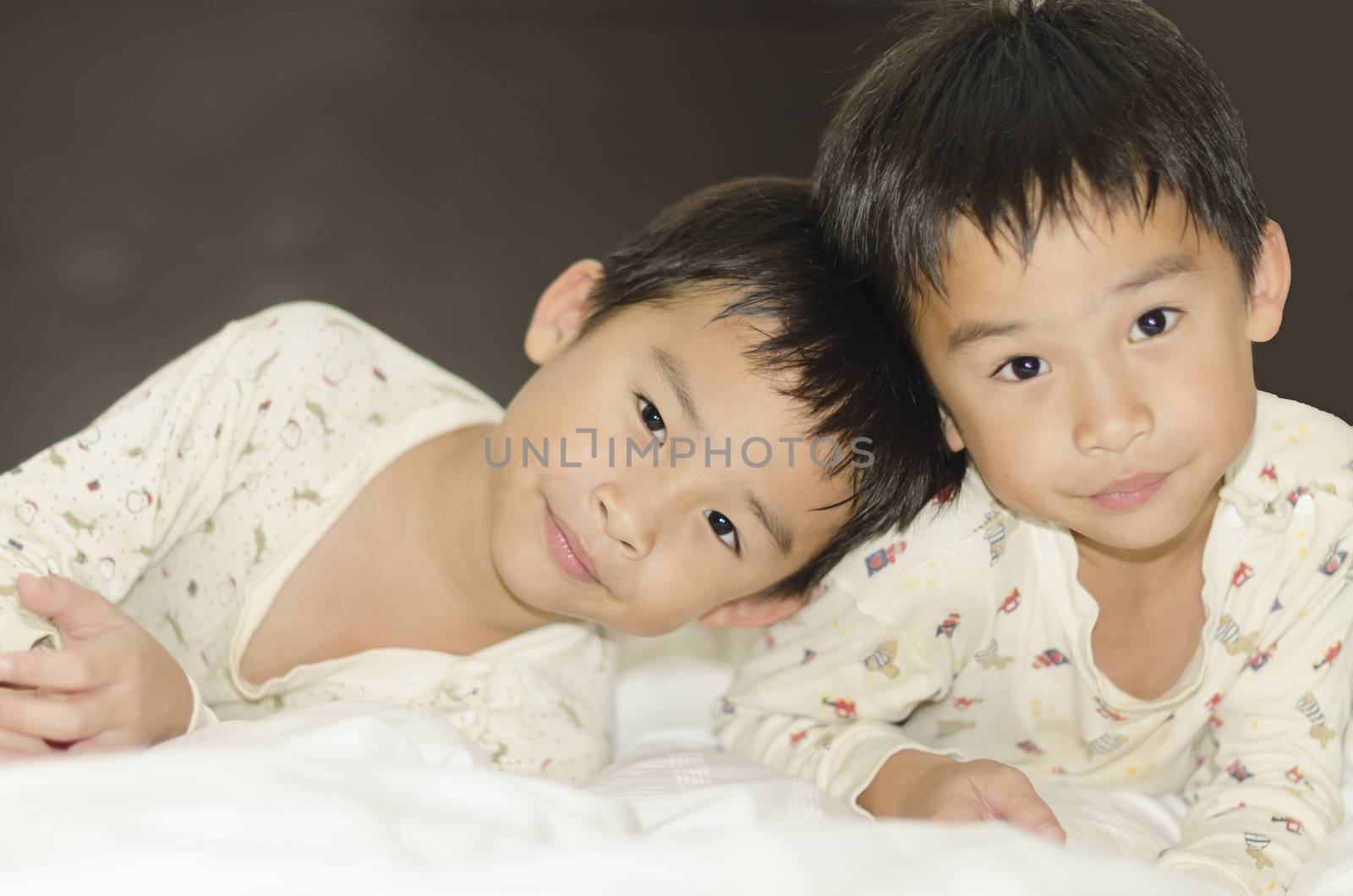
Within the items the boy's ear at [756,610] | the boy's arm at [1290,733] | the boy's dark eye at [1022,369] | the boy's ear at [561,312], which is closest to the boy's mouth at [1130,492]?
the boy's dark eye at [1022,369]

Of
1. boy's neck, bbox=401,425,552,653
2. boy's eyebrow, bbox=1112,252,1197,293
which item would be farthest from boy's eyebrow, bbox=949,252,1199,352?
boy's neck, bbox=401,425,552,653

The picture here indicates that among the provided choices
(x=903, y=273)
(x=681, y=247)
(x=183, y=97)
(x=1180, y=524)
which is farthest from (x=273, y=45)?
(x=1180, y=524)

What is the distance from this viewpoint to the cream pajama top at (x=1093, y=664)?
3.49 feet

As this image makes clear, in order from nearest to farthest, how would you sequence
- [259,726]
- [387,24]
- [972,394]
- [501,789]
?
[501,789]
[259,726]
[972,394]
[387,24]

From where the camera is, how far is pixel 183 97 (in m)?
1.29

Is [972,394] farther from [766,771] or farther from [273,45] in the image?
[273,45]

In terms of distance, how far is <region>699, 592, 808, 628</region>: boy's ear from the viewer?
118cm

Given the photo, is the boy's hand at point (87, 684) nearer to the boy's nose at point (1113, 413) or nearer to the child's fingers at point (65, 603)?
the child's fingers at point (65, 603)

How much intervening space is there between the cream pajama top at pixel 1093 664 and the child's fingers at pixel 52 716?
57 cm

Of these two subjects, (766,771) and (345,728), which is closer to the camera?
(345,728)

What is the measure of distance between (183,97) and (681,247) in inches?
21.9

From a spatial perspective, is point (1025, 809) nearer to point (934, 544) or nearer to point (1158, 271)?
point (934, 544)

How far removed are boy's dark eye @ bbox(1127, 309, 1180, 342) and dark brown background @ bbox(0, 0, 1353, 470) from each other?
287 mm

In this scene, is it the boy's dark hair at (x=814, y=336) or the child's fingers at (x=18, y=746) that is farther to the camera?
Answer: the boy's dark hair at (x=814, y=336)
